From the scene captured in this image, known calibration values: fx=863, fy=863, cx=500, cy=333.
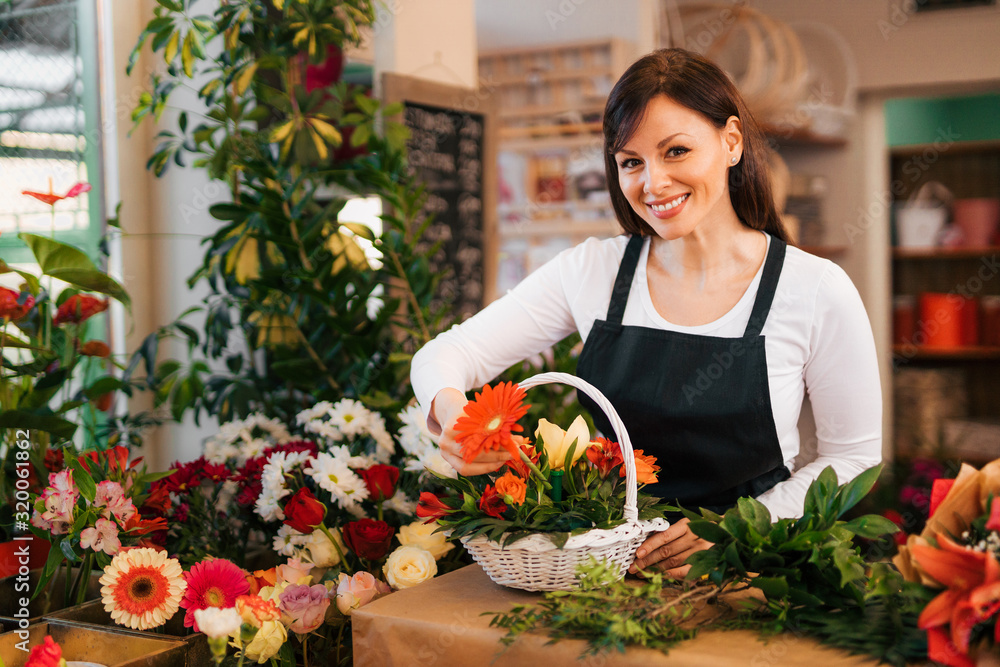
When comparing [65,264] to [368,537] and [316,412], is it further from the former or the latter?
[368,537]

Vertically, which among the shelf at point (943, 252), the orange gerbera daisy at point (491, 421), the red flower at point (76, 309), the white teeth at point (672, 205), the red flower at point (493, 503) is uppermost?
the white teeth at point (672, 205)

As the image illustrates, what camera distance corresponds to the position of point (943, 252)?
15.3 feet

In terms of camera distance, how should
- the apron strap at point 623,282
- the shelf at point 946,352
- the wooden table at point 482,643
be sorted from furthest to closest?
the shelf at point 946,352
the apron strap at point 623,282
the wooden table at point 482,643

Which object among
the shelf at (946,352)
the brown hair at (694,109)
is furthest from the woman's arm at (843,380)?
the shelf at (946,352)

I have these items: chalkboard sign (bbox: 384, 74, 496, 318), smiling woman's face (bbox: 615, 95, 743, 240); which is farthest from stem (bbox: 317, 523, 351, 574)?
chalkboard sign (bbox: 384, 74, 496, 318)

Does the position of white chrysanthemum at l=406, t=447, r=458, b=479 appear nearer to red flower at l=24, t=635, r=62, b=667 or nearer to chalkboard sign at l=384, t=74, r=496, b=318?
red flower at l=24, t=635, r=62, b=667

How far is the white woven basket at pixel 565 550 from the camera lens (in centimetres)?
102

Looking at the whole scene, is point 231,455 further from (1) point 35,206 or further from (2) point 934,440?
(2) point 934,440

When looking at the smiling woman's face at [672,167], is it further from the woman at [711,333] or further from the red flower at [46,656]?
the red flower at [46,656]

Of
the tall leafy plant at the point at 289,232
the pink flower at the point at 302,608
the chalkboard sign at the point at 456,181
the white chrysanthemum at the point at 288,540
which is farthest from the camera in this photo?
the chalkboard sign at the point at 456,181

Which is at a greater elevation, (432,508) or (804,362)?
(804,362)

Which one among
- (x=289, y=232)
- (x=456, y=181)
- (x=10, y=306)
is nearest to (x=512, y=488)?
(x=10, y=306)

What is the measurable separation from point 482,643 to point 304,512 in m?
0.41

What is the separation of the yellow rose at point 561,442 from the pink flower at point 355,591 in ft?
1.05
